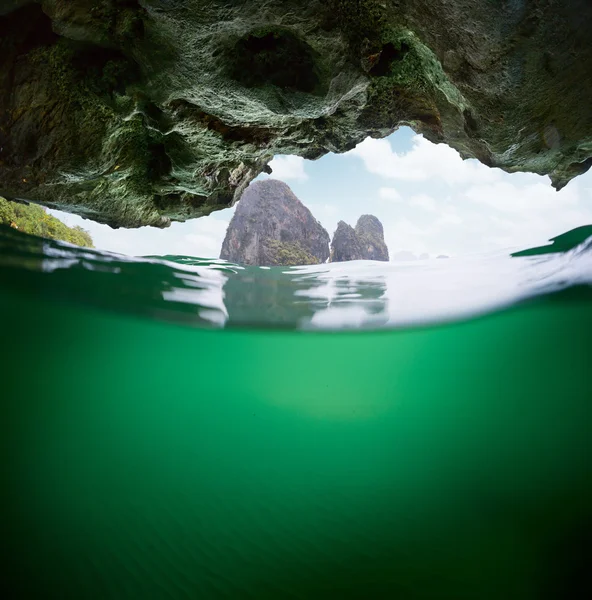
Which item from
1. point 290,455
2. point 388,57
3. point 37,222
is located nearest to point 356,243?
point 290,455

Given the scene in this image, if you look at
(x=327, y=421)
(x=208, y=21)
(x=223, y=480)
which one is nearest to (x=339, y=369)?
(x=327, y=421)

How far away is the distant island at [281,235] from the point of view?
4038 cm

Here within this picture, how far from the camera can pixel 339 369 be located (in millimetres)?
9086

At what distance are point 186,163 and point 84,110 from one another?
4.87 ft

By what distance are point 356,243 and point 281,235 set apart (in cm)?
1156

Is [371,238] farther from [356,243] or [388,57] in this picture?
[388,57]

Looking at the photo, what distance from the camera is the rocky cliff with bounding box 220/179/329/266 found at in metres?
40.2

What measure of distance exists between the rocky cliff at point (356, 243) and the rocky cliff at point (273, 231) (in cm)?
225

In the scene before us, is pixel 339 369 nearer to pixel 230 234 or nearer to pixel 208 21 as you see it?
pixel 208 21

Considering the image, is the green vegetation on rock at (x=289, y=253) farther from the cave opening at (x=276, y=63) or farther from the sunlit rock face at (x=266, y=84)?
the cave opening at (x=276, y=63)

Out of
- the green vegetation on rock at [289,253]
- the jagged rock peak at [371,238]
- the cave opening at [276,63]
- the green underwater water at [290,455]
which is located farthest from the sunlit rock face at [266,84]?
the jagged rock peak at [371,238]

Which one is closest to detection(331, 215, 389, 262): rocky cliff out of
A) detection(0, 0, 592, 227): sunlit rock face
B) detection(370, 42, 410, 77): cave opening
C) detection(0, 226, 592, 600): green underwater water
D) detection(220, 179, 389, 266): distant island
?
detection(220, 179, 389, 266): distant island

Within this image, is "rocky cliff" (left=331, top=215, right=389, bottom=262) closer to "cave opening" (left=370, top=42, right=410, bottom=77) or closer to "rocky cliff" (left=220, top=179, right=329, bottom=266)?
"rocky cliff" (left=220, top=179, right=329, bottom=266)

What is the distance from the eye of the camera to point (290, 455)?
32.3ft
